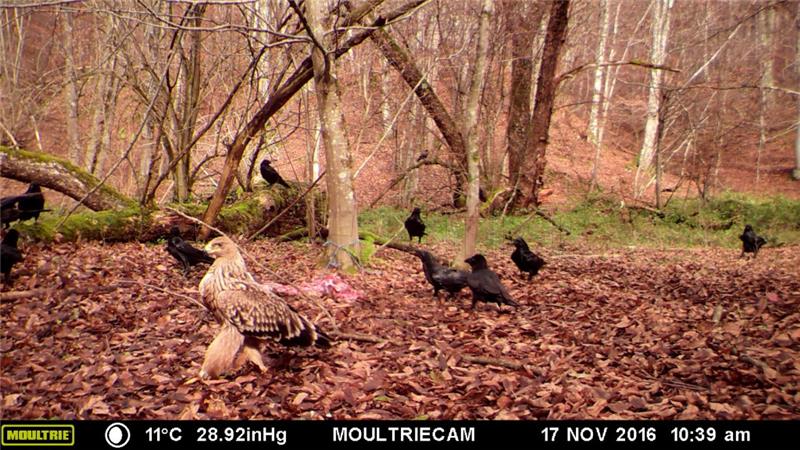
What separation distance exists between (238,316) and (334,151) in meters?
4.19

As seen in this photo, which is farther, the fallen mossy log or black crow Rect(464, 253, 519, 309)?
the fallen mossy log

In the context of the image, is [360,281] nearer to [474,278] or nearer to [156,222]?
[474,278]

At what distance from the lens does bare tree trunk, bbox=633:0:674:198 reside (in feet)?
77.7

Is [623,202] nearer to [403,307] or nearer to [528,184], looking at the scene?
[528,184]

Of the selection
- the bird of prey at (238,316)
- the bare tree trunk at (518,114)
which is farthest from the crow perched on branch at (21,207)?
the bare tree trunk at (518,114)

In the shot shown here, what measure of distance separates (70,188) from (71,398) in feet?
26.4

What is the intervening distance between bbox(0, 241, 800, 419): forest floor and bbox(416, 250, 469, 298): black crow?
296 millimetres

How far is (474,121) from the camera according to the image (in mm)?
8398

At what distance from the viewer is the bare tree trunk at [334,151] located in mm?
8008

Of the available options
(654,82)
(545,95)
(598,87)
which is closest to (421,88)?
(545,95)

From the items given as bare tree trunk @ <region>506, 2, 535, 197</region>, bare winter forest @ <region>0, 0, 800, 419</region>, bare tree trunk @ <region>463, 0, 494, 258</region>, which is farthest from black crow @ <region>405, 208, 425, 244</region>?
bare tree trunk @ <region>506, 2, 535, 197</region>

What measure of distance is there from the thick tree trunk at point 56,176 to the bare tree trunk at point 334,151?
5.22 meters

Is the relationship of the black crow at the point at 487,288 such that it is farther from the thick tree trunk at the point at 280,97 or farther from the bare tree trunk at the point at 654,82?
the bare tree trunk at the point at 654,82

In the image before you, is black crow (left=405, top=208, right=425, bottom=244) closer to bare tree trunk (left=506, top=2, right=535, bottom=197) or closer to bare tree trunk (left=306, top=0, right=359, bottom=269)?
bare tree trunk (left=306, top=0, right=359, bottom=269)
